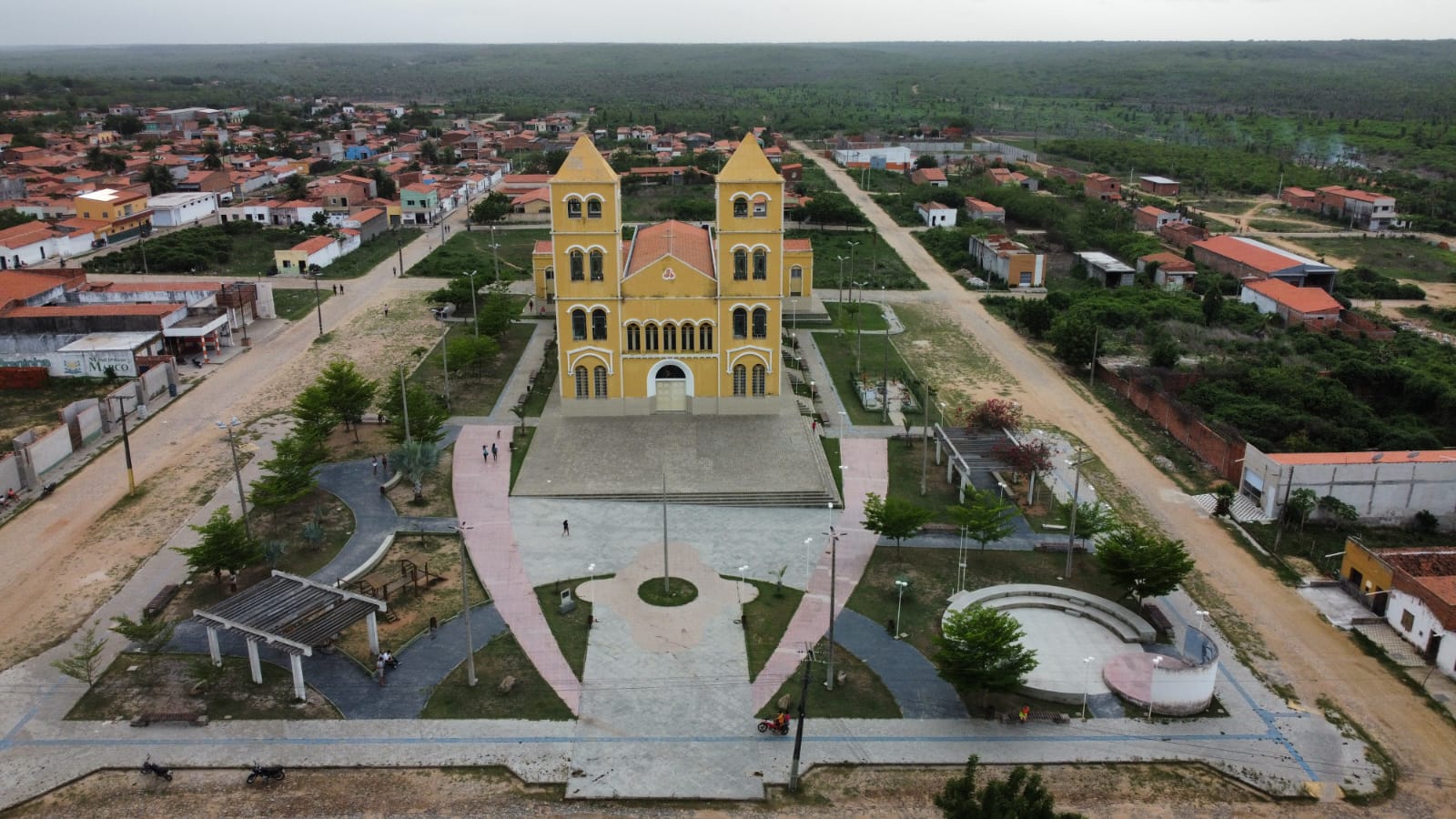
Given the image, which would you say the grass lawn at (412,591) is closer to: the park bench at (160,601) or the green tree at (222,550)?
the green tree at (222,550)

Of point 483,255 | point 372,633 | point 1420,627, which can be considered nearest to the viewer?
point 372,633

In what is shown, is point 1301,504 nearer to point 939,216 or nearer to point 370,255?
point 939,216

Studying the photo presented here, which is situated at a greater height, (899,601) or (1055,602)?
(899,601)

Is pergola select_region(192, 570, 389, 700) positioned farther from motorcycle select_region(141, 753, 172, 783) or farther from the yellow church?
the yellow church

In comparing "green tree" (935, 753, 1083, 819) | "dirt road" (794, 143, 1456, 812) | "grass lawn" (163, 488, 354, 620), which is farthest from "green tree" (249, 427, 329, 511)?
"dirt road" (794, 143, 1456, 812)

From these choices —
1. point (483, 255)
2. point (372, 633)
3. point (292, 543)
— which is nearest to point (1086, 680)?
point (372, 633)

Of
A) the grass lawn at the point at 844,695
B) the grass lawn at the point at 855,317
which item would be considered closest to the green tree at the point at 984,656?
the grass lawn at the point at 844,695

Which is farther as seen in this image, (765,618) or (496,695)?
(765,618)
